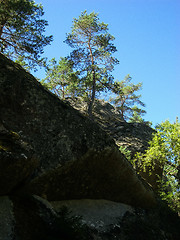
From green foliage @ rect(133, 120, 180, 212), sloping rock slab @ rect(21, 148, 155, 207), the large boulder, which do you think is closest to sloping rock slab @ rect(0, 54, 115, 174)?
the large boulder

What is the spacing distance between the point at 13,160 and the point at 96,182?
373 centimetres

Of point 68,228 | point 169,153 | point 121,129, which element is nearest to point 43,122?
point 68,228

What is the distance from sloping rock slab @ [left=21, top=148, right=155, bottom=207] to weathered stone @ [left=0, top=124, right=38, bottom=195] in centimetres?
66

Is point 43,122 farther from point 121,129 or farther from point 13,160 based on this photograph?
point 121,129

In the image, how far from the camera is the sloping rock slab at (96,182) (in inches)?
243

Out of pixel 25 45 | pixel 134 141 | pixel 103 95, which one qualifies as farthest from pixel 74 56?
pixel 134 141

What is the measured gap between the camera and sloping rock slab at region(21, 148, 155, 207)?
20.3ft

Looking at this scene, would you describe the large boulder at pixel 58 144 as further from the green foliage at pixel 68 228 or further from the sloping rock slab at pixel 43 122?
the green foliage at pixel 68 228

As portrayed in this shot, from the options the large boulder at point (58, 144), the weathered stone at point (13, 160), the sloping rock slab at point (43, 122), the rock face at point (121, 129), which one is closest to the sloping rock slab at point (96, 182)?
the large boulder at point (58, 144)

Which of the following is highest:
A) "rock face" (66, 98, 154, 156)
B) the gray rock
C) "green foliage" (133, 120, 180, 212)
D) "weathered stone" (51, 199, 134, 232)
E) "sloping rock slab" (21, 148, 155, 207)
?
"rock face" (66, 98, 154, 156)

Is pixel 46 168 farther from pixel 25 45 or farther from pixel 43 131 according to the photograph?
pixel 25 45

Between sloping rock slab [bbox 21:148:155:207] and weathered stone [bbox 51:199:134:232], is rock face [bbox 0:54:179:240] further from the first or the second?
weathered stone [bbox 51:199:134:232]

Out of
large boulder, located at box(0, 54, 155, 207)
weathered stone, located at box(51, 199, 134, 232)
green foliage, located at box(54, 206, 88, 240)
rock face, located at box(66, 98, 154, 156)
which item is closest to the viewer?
green foliage, located at box(54, 206, 88, 240)

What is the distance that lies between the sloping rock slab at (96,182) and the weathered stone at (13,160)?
66 cm
